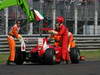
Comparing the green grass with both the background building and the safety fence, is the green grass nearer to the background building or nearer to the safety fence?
the safety fence

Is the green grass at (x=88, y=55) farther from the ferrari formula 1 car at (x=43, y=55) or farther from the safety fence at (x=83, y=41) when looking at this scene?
the ferrari formula 1 car at (x=43, y=55)

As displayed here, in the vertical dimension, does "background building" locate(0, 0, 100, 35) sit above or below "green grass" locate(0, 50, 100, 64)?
above

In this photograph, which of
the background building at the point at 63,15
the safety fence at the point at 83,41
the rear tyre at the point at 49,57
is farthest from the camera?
the background building at the point at 63,15

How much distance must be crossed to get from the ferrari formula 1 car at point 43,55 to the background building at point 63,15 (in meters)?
4.70

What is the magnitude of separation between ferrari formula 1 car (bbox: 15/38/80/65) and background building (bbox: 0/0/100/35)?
470 cm

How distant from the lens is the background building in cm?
2141

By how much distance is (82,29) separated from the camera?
22.3 m

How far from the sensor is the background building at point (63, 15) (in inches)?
843

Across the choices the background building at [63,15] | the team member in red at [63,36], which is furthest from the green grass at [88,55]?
the team member in red at [63,36]

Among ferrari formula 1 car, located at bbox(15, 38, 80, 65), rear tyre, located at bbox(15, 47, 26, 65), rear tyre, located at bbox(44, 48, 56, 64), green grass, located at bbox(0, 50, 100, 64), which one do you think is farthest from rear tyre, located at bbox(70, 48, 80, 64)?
green grass, located at bbox(0, 50, 100, 64)

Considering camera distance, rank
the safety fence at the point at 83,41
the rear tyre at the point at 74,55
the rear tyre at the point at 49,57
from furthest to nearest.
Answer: the safety fence at the point at 83,41 < the rear tyre at the point at 74,55 < the rear tyre at the point at 49,57

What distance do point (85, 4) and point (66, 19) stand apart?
1.12m

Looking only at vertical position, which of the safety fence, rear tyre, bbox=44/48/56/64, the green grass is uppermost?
the safety fence

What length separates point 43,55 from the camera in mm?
16219
